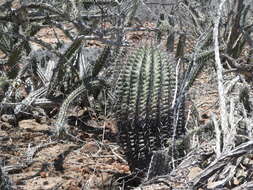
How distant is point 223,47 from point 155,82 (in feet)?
4.96

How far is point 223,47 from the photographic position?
3893mm

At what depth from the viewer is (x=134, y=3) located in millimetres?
3617

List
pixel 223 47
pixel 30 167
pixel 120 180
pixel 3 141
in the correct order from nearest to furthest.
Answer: pixel 120 180 < pixel 30 167 < pixel 3 141 < pixel 223 47

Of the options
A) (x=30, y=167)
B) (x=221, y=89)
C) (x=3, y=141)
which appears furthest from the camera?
(x=3, y=141)

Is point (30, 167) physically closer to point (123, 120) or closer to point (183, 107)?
point (123, 120)

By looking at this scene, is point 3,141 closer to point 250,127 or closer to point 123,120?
point 123,120

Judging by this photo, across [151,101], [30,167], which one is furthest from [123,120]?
[30,167]

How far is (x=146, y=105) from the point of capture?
252cm

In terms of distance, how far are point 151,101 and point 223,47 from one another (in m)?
1.53

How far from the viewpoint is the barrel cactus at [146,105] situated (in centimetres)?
251

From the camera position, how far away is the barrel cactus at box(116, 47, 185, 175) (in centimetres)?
251

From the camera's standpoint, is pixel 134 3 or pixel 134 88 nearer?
pixel 134 88

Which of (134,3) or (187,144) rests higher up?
(134,3)

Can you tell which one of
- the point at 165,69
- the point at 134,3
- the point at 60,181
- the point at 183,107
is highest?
the point at 134,3
